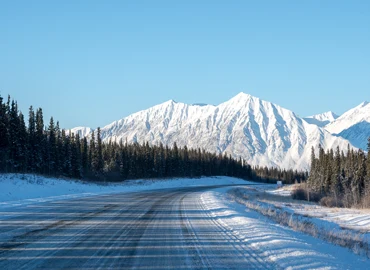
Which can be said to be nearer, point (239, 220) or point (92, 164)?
point (239, 220)

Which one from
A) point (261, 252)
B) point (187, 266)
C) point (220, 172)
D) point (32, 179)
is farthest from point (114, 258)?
point (220, 172)

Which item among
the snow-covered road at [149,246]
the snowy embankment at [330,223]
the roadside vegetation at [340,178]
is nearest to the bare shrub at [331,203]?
the roadside vegetation at [340,178]

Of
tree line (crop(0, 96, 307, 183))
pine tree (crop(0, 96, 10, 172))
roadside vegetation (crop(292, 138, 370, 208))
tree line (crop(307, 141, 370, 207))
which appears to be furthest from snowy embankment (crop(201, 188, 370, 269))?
tree line (crop(307, 141, 370, 207))

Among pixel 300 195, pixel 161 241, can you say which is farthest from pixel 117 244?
pixel 300 195

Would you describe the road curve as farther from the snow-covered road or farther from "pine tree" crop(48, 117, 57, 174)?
"pine tree" crop(48, 117, 57, 174)

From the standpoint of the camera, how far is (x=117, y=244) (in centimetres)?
959

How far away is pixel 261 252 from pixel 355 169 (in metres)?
71.0

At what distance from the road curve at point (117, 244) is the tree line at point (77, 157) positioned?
92.6 feet

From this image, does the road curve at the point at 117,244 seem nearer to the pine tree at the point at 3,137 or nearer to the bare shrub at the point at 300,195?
the pine tree at the point at 3,137

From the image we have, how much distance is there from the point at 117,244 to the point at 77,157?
71.5 metres

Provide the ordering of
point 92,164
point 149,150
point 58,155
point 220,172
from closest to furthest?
point 58,155 → point 92,164 → point 149,150 → point 220,172

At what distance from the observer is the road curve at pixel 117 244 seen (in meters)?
7.74

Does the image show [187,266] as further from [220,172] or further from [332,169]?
[220,172]

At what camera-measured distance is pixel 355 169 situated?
73.1 m
